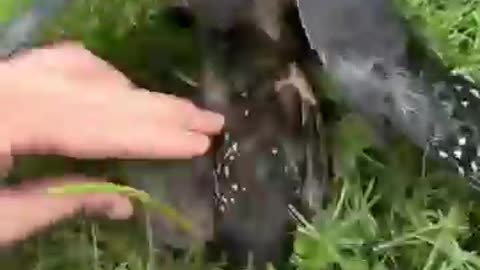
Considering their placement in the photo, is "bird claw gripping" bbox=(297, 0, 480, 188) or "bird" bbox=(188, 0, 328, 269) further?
"bird" bbox=(188, 0, 328, 269)

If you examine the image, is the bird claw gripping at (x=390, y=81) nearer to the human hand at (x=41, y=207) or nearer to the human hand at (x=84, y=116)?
the human hand at (x=84, y=116)

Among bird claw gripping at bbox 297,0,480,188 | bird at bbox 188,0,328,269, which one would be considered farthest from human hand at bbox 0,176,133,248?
bird claw gripping at bbox 297,0,480,188

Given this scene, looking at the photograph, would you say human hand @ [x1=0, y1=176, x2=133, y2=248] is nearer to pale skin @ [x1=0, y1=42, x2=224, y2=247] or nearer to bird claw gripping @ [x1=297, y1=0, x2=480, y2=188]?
pale skin @ [x1=0, y1=42, x2=224, y2=247]

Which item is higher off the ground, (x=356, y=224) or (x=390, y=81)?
(x=390, y=81)

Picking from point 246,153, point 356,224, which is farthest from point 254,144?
point 356,224

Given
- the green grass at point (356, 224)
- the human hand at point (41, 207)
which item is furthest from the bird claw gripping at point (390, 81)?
the human hand at point (41, 207)

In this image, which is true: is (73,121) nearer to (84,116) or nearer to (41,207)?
(84,116)

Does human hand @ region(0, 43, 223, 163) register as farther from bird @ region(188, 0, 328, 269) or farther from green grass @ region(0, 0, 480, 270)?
green grass @ region(0, 0, 480, 270)

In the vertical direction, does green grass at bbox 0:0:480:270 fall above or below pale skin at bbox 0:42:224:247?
below
